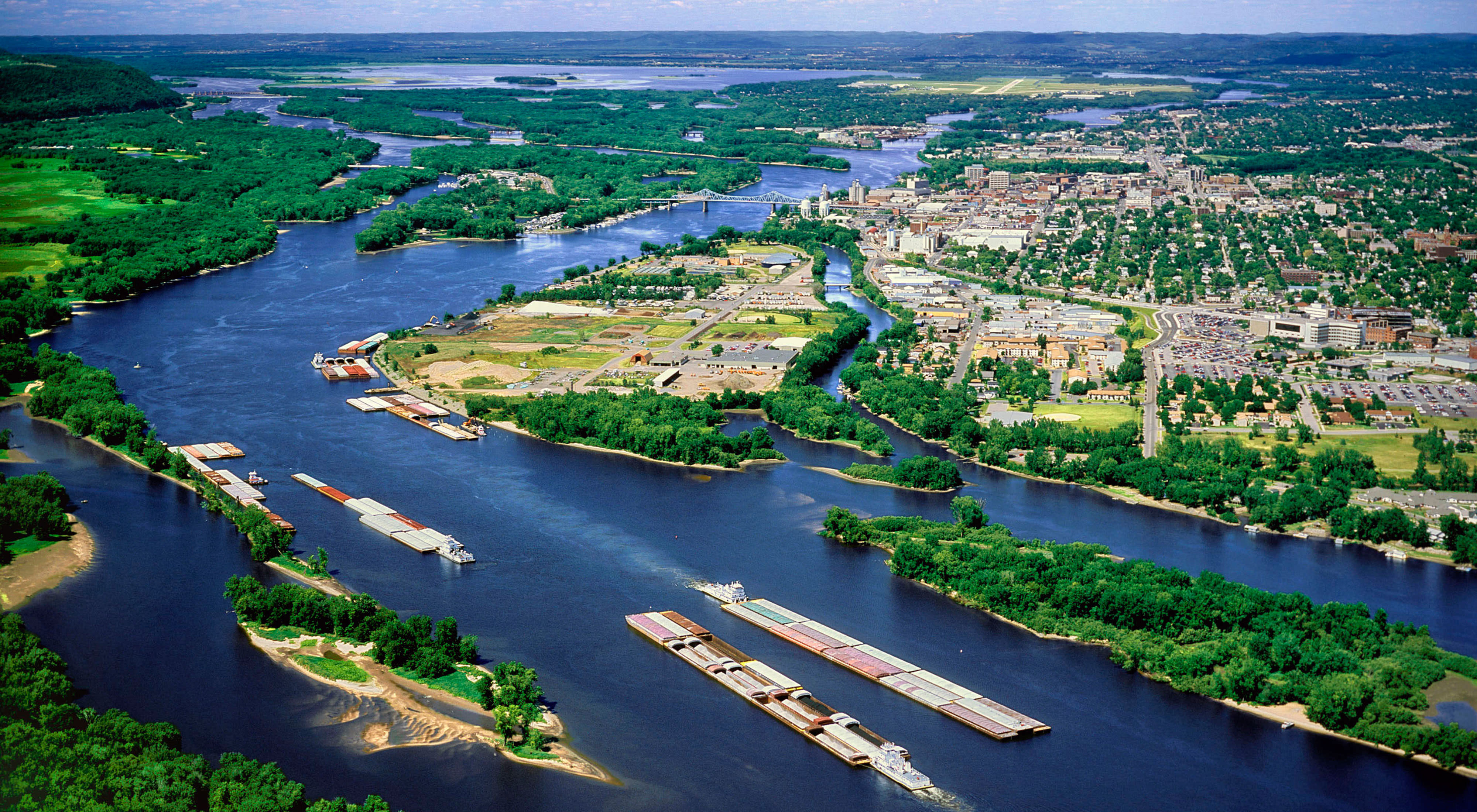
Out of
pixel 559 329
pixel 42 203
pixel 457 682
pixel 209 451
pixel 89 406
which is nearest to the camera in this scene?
pixel 457 682

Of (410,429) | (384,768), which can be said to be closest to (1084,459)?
(410,429)

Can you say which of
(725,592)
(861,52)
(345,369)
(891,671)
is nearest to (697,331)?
(345,369)

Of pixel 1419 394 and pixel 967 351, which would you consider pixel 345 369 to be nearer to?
pixel 967 351

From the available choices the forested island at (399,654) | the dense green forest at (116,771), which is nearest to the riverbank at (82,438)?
the forested island at (399,654)

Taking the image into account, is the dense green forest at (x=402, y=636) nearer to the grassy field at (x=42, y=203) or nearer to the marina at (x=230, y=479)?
the marina at (x=230, y=479)

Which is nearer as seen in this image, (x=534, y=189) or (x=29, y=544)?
(x=29, y=544)

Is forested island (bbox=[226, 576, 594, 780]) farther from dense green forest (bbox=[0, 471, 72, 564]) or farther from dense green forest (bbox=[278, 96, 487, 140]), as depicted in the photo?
dense green forest (bbox=[278, 96, 487, 140])

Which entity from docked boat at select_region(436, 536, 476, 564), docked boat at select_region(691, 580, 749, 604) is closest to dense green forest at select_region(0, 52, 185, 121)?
docked boat at select_region(436, 536, 476, 564)

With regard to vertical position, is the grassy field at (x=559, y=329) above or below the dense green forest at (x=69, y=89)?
below
